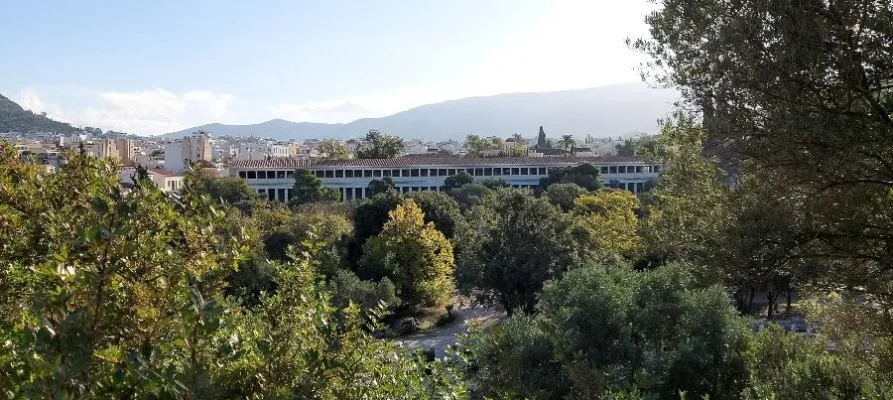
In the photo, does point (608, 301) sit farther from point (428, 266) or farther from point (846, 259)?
point (428, 266)

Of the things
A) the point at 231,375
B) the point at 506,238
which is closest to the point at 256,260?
the point at 506,238

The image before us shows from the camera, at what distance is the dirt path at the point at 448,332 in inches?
845

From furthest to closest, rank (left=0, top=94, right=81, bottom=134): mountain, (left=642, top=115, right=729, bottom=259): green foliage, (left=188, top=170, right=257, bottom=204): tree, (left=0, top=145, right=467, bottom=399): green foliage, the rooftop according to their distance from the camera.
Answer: (left=0, top=94, right=81, bottom=134): mountain
the rooftop
(left=188, top=170, right=257, bottom=204): tree
(left=642, top=115, right=729, bottom=259): green foliage
(left=0, top=145, right=467, bottom=399): green foliage

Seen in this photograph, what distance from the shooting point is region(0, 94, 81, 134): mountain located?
14238 centimetres

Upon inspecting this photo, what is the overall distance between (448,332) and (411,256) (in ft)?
9.73

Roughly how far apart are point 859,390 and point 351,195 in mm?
52169

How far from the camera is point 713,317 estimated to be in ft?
37.5

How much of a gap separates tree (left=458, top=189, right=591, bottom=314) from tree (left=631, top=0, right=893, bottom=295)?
12.8m

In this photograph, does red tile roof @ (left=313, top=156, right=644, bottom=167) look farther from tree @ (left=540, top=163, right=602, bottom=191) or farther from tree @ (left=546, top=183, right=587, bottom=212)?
tree @ (left=546, top=183, right=587, bottom=212)

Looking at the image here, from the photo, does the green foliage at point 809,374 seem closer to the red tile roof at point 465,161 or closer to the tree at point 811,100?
the tree at point 811,100

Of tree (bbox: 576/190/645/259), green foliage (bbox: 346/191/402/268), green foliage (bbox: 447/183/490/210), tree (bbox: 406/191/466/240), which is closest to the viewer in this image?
tree (bbox: 576/190/645/259)

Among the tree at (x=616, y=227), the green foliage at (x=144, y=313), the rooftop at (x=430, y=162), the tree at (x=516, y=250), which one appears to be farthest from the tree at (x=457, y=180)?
the green foliage at (x=144, y=313)

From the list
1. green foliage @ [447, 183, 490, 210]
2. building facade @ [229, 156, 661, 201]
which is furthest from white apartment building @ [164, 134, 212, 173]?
green foliage @ [447, 183, 490, 210]

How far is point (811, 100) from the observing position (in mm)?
5930
